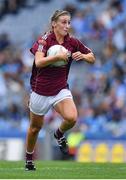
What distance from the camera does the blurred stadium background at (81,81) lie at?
1912cm

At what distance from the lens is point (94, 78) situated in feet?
72.8

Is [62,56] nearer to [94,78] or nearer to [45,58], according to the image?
[45,58]

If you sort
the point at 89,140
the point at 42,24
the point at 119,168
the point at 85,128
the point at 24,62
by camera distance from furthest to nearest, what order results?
the point at 42,24 → the point at 24,62 → the point at 85,128 → the point at 89,140 → the point at 119,168

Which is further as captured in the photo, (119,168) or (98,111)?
(98,111)

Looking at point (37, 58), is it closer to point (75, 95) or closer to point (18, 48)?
point (75, 95)

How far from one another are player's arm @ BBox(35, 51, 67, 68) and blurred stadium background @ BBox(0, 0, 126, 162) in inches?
283

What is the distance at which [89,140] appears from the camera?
19031 mm

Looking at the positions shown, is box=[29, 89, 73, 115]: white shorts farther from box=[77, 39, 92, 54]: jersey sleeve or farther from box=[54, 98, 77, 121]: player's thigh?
box=[77, 39, 92, 54]: jersey sleeve

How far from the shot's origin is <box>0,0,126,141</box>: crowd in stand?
2095 centimetres

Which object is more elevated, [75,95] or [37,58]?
[75,95]

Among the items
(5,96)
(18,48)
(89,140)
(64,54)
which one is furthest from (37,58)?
(18,48)

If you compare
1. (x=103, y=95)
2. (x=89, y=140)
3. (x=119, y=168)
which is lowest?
(x=119, y=168)

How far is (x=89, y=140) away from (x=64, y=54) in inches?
317

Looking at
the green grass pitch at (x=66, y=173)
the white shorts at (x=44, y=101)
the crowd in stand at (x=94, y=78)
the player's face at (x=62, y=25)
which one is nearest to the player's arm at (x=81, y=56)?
the player's face at (x=62, y=25)
